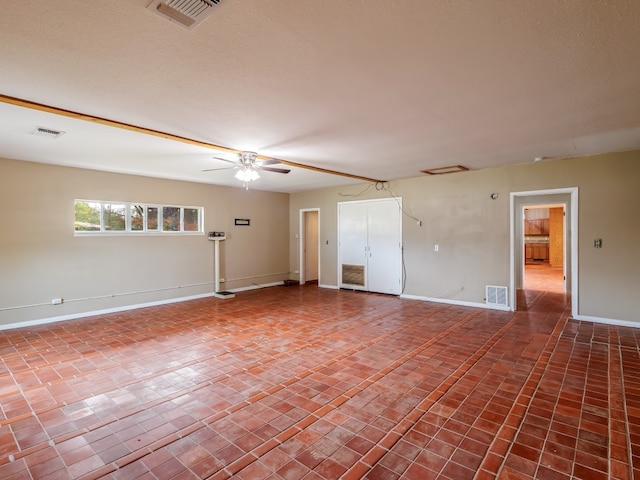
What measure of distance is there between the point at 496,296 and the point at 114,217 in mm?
7113

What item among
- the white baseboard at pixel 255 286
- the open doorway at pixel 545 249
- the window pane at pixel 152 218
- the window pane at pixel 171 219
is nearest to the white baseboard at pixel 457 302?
the open doorway at pixel 545 249

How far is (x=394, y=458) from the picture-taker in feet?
6.67

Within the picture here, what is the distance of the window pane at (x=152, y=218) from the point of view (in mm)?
6465

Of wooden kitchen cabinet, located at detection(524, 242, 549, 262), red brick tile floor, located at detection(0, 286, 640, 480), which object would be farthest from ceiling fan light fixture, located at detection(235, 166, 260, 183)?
wooden kitchen cabinet, located at detection(524, 242, 549, 262)

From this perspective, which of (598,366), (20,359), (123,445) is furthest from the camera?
(20,359)

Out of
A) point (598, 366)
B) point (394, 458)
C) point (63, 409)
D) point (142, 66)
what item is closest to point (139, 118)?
point (142, 66)

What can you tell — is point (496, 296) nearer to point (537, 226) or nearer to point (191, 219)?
point (191, 219)

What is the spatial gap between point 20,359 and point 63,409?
1.68 m

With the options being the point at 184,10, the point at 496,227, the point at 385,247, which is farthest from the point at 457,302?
the point at 184,10

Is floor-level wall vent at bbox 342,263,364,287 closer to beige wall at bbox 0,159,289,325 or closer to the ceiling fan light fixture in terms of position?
beige wall at bbox 0,159,289,325

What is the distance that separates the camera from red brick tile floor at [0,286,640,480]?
200 centimetres

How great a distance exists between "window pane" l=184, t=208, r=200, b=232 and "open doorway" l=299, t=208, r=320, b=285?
286 centimetres

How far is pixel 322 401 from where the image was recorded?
274 centimetres

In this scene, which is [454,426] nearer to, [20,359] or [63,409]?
[63,409]
